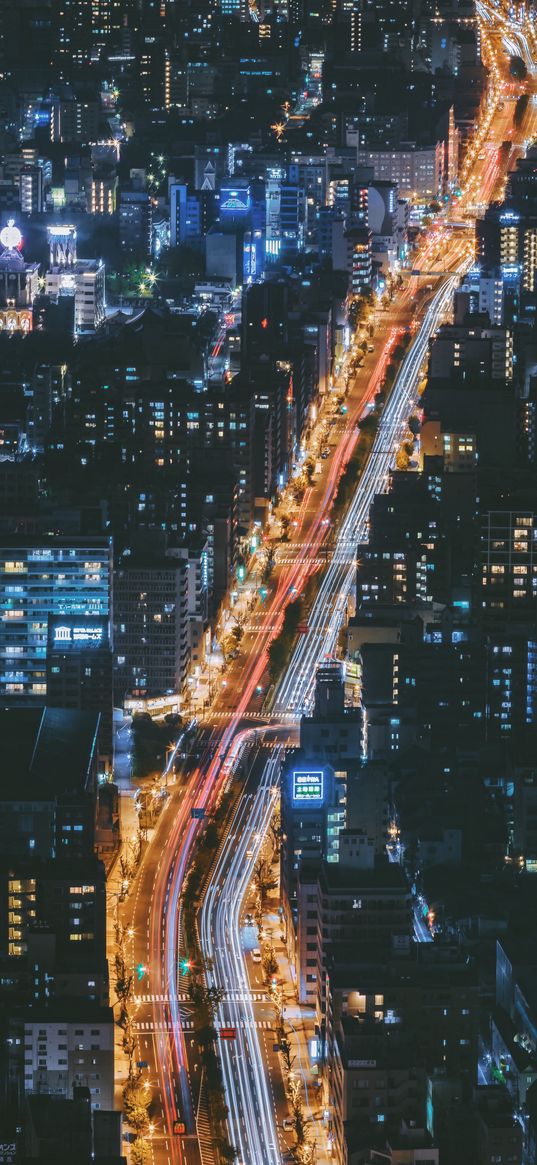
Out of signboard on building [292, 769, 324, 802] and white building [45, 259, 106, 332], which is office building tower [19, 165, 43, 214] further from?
signboard on building [292, 769, 324, 802]

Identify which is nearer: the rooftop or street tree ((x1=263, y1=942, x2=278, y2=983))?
street tree ((x1=263, y1=942, x2=278, y2=983))

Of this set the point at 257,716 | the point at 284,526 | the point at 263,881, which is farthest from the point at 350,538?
the point at 263,881

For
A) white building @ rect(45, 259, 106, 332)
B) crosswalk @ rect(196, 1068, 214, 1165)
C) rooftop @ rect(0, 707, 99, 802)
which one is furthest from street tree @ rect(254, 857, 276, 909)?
white building @ rect(45, 259, 106, 332)

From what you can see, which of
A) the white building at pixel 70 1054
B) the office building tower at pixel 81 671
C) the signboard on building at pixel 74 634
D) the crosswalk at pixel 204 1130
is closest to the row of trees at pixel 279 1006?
the crosswalk at pixel 204 1130

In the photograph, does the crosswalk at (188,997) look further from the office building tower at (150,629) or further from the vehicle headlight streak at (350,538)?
the office building tower at (150,629)

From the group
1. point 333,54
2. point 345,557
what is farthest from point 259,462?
point 333,54

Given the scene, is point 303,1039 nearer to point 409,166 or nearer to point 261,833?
point 261,833
